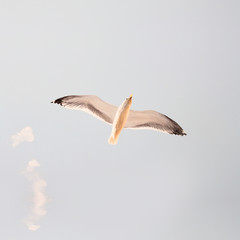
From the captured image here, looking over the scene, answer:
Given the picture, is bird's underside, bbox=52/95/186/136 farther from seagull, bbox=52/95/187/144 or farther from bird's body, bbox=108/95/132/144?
bird's body, bbox=108/95/132/144

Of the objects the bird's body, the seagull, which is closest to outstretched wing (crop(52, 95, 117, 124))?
the seagull

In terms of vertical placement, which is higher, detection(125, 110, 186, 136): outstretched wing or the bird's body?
detection(125, 110, 186, 136): outstretched wing

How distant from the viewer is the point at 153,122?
10602 mm

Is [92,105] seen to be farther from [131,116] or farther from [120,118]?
[131,116]

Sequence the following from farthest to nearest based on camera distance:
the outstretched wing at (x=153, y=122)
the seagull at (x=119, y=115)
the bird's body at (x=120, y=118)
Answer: the outstretched wing at (x=153, y=122), the seagull at (x=119, y=115), the bird's body at (x=120, y=118)

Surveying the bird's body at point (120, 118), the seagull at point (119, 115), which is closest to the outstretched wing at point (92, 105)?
the seagull at point (119, 115)

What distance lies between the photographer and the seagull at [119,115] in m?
9.72

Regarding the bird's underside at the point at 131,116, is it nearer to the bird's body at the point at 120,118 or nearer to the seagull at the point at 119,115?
the seagull at the point at 119,115

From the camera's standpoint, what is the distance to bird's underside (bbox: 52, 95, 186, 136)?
33.0 feet

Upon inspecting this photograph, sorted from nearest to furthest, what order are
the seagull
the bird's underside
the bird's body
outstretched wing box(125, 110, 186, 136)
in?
the bird's body < the seagull < the bird's underside < outstretched wing box(125, 110, 186, 136)

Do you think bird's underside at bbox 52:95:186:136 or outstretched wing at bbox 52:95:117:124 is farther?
bird's underside at bbox 52:95:186:136

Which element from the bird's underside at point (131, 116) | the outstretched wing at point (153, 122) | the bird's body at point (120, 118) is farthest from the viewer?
the outstretched wing at point (153, 122)

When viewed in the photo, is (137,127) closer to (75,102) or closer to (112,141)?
(112,141)

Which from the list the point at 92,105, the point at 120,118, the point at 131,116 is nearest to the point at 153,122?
the point at 131,116
